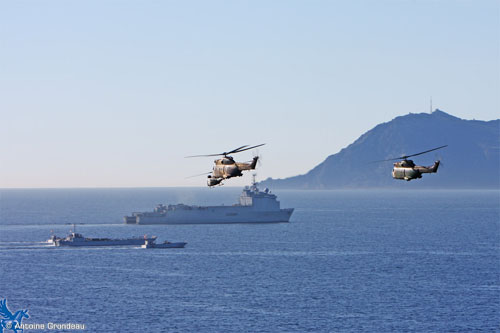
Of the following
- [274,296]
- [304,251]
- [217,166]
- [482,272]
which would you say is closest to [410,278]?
[482,272]

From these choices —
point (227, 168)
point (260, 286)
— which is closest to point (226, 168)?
point (227, 168)

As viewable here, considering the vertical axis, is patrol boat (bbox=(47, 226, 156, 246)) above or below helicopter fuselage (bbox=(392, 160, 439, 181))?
below

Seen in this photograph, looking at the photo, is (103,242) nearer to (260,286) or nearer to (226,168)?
(260,286)

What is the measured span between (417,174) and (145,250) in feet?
386

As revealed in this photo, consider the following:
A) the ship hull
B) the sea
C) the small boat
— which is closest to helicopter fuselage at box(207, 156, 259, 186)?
the sea

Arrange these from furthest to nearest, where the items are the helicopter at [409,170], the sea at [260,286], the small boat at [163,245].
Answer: the small boat at [163,245] → the sea at [260,286] → the helicopter at [409,170]

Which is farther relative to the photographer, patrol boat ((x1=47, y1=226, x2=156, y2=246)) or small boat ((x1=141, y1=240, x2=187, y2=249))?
patrol boat ((x1=47, y1=226, x2=156, y2=246))

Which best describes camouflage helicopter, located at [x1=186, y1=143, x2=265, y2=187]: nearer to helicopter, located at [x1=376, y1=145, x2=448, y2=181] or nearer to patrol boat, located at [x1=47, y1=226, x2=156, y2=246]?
helicopter, located at [x1=376, y1=145, x2=448, y2=181]

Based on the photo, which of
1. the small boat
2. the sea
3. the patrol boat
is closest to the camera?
the sea

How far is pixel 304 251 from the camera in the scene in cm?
14900

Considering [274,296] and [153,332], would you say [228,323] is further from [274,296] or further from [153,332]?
[274,296]

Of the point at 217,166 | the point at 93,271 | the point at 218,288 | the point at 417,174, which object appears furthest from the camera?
the point at 93,271

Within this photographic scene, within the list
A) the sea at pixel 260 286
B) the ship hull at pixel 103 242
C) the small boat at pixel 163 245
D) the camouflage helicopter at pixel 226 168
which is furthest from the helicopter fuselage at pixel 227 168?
the ship hull at pixel 103 242

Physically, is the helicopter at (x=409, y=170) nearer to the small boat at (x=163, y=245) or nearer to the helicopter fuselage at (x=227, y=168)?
the helicopter fuselage at (x=227, y=168)
